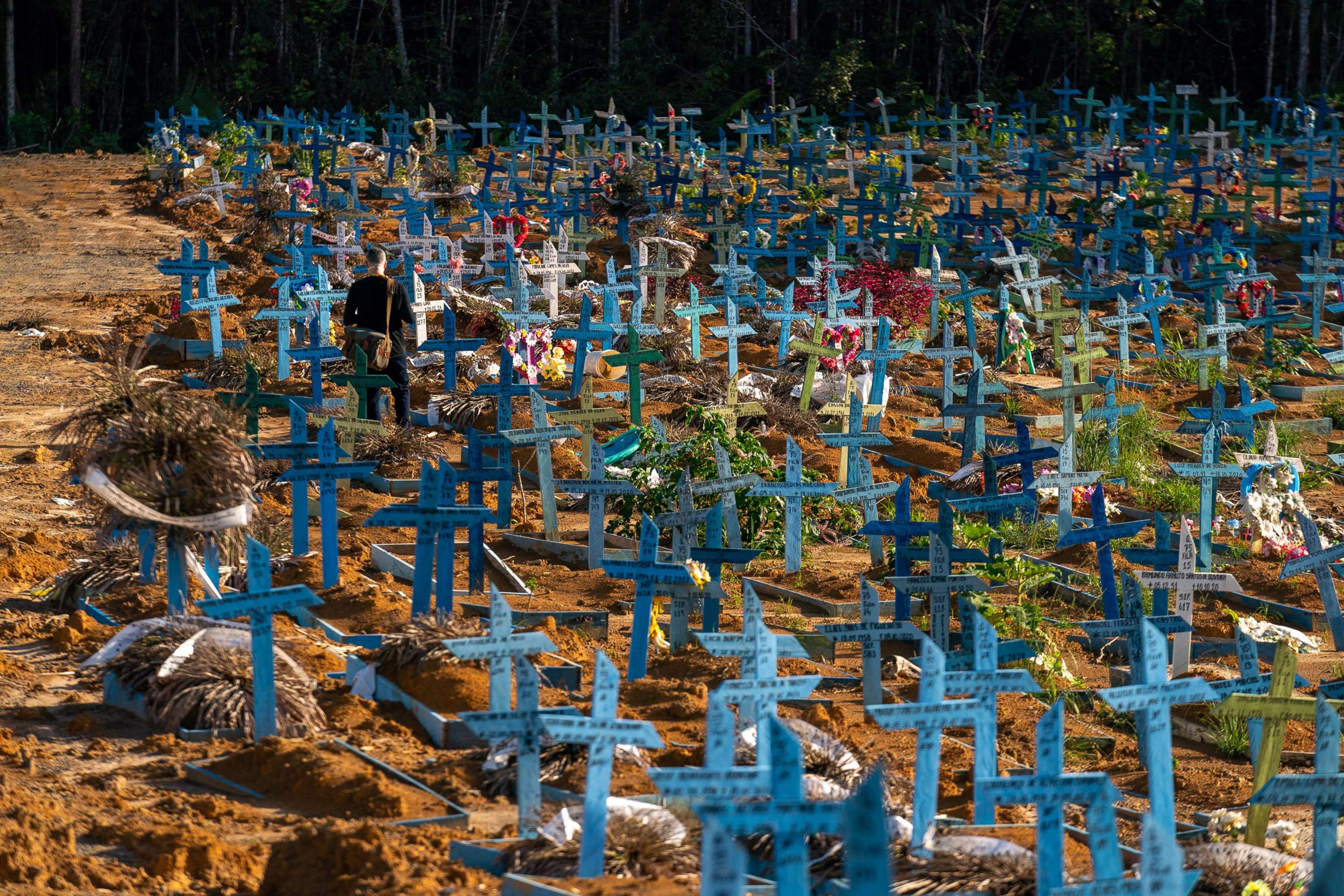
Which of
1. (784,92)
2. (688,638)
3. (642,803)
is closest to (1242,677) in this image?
(642,803)

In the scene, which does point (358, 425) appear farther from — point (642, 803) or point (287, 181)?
point (287, 181)

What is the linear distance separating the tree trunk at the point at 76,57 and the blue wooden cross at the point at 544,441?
29.6 m

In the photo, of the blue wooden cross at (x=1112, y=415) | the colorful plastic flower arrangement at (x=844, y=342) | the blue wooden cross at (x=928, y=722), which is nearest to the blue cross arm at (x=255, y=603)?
the blue wooden cross at (x=928, y=722)

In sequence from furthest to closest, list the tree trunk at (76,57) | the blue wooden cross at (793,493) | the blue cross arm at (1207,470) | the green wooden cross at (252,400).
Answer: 1. the tree trunk at (76,57)
2. the blue cross arm at (1207,470)
3. the blue wooden cross at (793,493)
4. the green wooden cross at (252,400)

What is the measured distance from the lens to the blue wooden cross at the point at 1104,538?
317 inches

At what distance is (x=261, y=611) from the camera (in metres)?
6.06

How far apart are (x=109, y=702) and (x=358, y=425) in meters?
4.30

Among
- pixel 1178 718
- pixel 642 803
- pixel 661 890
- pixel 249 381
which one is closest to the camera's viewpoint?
pixel 661 890

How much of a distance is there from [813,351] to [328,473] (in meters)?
5.43

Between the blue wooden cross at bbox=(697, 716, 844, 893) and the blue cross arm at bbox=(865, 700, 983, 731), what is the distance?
105 cm

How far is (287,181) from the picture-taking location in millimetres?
22969

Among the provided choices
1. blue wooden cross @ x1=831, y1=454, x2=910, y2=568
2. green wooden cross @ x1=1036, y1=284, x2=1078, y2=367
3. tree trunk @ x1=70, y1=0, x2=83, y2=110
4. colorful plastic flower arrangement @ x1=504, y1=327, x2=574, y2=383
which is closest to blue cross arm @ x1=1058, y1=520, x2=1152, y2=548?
blue wooden cross @ x1=831, y1=454, x2=910, y2=568

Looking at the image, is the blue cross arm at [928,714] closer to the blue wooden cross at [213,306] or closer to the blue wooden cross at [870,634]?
the blue wooden cross at [870,634]

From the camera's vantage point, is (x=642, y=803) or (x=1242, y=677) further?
(x=1242, y=677)
